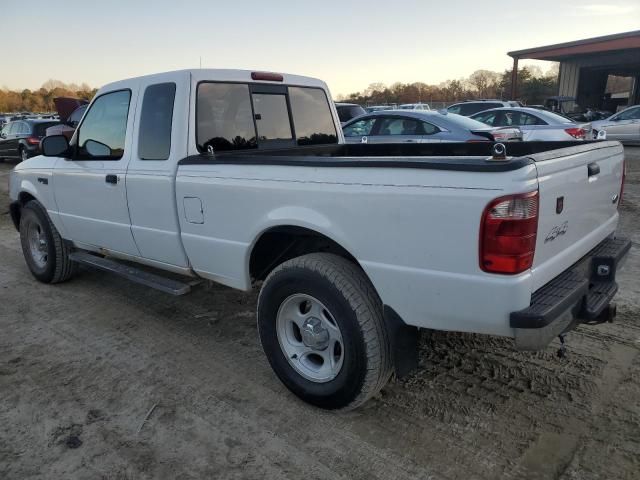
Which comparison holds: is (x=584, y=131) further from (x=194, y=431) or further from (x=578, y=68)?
(x=578, y=68)

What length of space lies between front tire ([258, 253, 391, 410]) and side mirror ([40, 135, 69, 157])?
2629 millimetres

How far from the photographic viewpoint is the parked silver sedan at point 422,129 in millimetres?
8766

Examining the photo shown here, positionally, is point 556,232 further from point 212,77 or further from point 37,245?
point 37,245

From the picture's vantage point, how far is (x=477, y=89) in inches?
2210

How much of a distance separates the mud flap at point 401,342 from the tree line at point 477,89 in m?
39.3

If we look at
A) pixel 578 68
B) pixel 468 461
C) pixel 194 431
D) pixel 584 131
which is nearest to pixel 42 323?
pixel 194 431

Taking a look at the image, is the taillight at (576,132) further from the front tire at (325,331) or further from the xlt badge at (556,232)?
the front tire at (325,331)

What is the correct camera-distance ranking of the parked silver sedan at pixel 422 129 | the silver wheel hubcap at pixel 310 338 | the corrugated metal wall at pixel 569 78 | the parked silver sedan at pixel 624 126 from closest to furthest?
the silver wheel hubcap at pixel 310 338, the parked silver sedan at pixel 422 129, the parked silver sedan at pixel 624 126, the corrugated metal wall at pixel 569 78

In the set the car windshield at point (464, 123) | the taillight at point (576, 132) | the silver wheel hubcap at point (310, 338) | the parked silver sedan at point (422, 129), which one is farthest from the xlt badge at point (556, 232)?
the taillight at point (576, 132)

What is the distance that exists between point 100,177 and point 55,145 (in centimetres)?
66

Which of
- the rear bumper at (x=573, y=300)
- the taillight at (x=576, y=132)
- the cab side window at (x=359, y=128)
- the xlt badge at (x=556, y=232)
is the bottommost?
the taillight at (x=576, y=132)

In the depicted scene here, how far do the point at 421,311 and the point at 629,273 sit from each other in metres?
3.54

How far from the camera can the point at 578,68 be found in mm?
35312

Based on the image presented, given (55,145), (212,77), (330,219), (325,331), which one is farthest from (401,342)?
(55,145)
